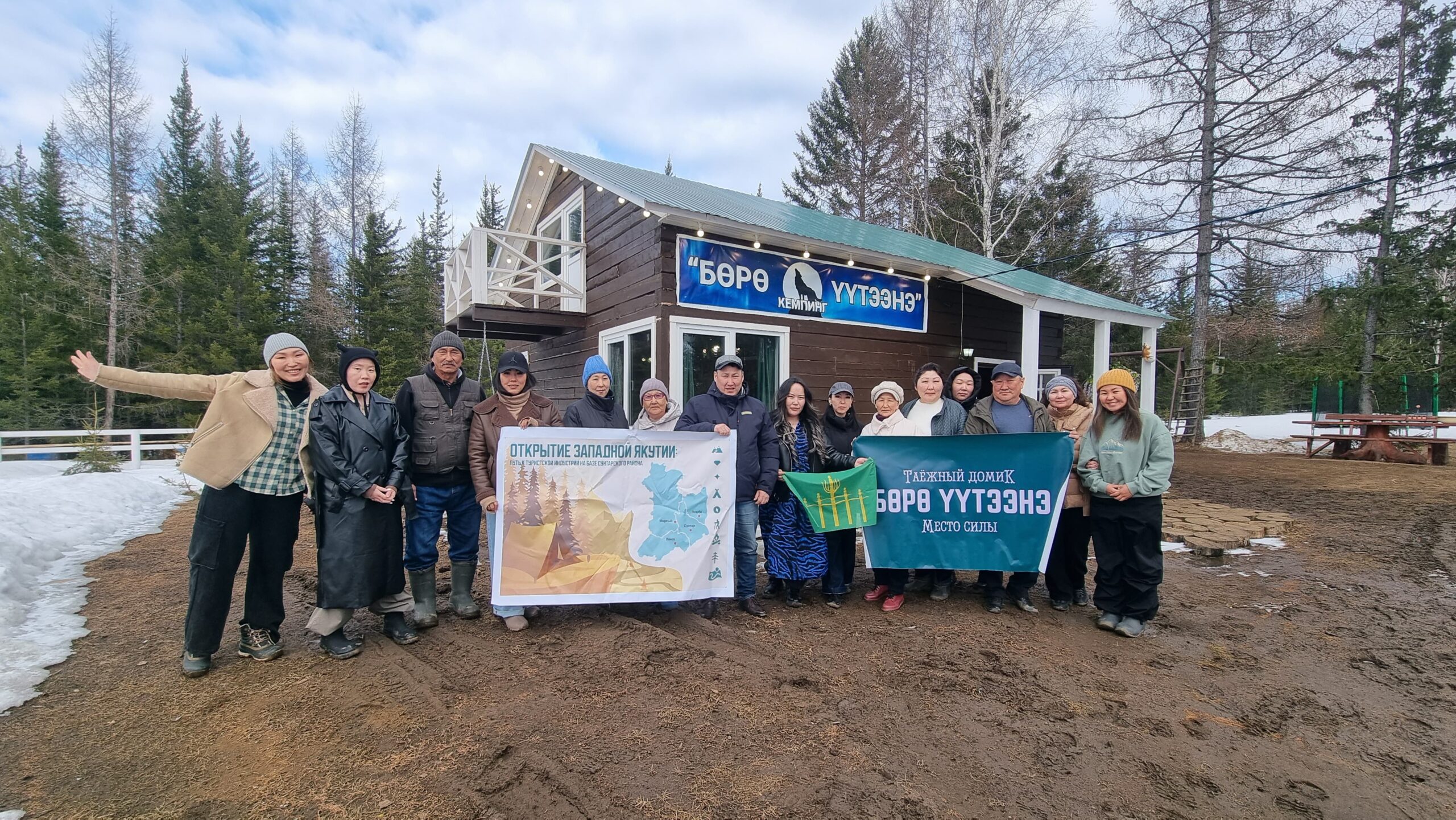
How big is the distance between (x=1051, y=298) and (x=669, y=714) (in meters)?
7.79

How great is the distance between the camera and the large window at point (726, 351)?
7.04m

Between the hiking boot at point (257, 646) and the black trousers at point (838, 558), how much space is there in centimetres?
324

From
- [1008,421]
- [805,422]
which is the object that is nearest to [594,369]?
[805,422]

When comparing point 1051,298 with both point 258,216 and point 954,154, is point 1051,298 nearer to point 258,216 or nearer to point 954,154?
point 954,154

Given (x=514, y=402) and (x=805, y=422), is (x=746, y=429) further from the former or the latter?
(x=514, y=402)

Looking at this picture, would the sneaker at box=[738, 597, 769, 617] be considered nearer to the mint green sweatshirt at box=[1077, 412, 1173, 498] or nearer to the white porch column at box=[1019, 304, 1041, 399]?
the mint green sweatshirt at box=[1077, 412, 1173, 498]

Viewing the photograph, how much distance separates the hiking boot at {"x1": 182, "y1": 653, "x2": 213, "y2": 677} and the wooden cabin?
4.60 m

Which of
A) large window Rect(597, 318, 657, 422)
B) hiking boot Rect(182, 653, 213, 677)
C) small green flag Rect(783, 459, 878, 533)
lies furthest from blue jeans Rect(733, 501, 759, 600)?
large window Rect(597, 318, 657, 422)

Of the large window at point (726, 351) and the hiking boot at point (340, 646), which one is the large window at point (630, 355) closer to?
the large window at point (726, 351)

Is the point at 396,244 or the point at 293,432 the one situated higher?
the point at 396,244

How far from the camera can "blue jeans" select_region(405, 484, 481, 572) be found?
3557 mm

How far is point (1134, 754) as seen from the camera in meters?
2.31

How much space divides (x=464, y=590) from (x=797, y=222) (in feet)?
22.5

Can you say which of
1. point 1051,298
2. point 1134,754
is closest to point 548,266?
point 1051,298
